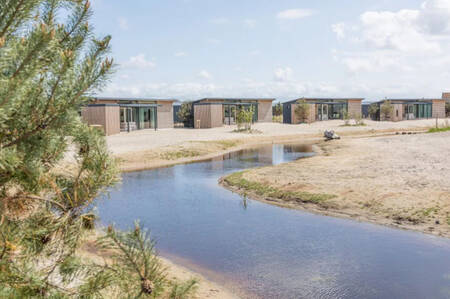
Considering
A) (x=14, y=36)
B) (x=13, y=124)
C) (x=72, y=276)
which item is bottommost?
(x=72, y=276)

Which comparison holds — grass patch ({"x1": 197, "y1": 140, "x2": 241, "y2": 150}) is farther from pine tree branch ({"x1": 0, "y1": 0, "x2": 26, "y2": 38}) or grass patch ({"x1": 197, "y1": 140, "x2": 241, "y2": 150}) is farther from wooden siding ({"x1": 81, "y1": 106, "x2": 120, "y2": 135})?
pine tree branch ({"x1": 0, "y1": 0, "x2": 26, "y2": 38})

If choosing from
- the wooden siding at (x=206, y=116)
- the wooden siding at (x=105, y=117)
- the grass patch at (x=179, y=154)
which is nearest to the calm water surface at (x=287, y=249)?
the grass patch at (x=179, y=154)

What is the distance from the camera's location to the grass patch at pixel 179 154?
27.7 metres

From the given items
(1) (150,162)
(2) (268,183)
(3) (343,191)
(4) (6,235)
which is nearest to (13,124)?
(4) (6,235)

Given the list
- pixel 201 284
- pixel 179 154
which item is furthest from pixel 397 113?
pixel 201 284

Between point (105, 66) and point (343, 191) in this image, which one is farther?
point (343, 191)

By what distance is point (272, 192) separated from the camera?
16125mm

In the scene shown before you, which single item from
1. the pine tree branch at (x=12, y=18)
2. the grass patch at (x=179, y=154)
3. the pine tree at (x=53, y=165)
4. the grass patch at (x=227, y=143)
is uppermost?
the pine tree branch at (x=12, y=18)

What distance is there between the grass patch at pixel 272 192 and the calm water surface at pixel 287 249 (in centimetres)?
98

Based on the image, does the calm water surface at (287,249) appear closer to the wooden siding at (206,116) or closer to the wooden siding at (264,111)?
the wooden siding at (206,116)

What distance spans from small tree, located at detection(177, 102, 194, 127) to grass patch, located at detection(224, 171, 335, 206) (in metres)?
32.1

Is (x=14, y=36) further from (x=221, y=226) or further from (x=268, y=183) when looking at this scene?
(x=268, y=183)

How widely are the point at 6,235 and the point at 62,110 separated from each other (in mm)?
964

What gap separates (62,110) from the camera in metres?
2.85
